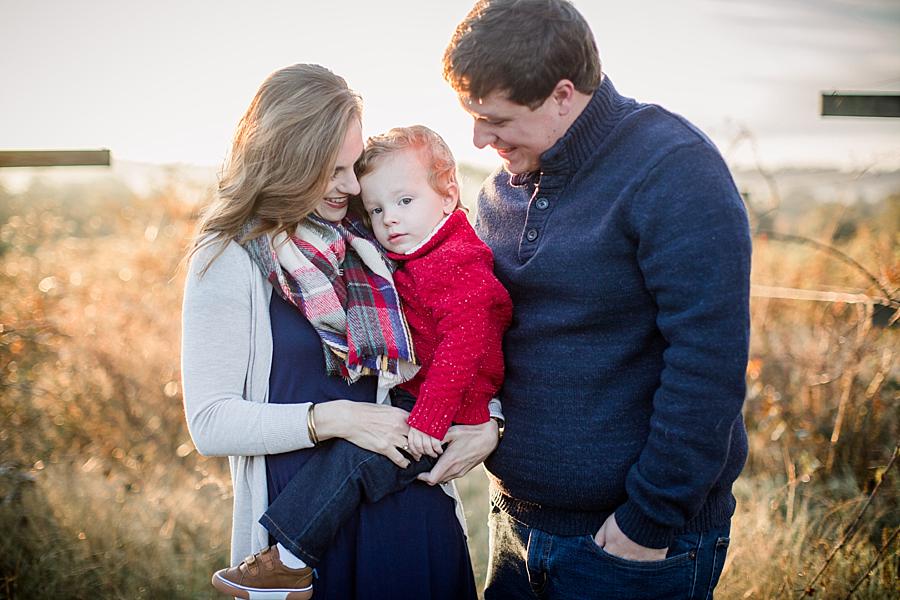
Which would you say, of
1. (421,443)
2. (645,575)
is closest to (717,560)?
(645,575)

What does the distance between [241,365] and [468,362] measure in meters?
0.61

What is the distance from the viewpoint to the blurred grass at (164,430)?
345 centimetres

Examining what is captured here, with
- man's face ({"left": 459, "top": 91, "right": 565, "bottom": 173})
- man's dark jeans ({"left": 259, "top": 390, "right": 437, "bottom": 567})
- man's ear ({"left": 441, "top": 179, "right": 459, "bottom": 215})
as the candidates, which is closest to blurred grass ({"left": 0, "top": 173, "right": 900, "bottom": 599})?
man's ear ({"left": 441, "top": 179, "right": 459, "bottom": 215})

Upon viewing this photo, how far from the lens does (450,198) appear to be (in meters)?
2.29

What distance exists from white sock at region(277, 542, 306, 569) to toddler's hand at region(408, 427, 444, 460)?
408mm

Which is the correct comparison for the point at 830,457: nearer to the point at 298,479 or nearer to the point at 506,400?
the point at 506,400

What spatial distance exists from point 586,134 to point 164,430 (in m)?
3.93

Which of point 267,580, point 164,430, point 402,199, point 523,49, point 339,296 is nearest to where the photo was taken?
point 523,49

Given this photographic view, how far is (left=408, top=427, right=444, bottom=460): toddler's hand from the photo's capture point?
1993 millimetres

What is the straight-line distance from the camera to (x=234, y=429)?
1966mm

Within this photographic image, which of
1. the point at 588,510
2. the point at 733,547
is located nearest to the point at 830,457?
the point at 733,547

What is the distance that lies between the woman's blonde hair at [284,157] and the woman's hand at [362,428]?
0.52 m

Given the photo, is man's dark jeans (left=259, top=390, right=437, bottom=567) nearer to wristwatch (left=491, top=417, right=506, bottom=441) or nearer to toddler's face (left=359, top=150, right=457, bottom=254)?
wristwatch (left=491, top=417, right=506, bottom=441)

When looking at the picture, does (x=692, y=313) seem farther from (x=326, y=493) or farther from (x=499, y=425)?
(x=326, y=493)
